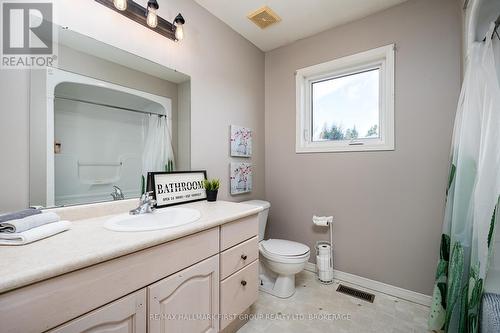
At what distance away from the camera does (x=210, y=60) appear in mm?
1844

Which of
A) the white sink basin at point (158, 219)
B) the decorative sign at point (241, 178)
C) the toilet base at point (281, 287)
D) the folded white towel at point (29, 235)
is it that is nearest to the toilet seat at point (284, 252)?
the toilet base at point (281, 287)

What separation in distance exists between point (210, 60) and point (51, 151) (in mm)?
1309

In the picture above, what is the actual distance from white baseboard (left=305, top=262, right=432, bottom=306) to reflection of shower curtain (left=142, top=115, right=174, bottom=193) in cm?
182

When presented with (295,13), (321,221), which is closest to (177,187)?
(321,221)

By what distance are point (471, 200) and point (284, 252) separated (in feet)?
3.97

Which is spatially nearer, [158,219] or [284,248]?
[158,219]

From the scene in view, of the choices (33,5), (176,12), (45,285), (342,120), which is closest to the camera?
(45,285)

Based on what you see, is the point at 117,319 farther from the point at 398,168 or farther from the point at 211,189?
the point at 398,168

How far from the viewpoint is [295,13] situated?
1859mm

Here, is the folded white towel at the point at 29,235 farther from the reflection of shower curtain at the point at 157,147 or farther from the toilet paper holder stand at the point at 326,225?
the toilet paper holder stand at the point at 326,225

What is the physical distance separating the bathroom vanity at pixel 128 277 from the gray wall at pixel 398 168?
104 cm

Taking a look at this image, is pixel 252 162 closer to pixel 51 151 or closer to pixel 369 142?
pixel 369 142

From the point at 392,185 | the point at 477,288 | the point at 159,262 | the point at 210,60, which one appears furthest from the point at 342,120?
the point at 159,262

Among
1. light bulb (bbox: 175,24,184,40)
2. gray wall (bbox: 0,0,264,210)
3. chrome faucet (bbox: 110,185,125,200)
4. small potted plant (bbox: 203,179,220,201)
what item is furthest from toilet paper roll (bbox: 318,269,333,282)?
light bulb (bbox: 175,24,184,40)
